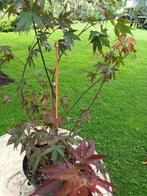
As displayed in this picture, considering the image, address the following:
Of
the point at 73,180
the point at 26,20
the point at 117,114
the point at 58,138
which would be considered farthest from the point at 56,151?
the point at 117,114

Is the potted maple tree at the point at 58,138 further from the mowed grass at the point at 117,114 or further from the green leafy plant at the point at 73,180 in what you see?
the mowed grass at the point at 117,114

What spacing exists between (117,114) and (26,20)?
230 centimetres

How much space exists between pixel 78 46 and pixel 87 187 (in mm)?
5306

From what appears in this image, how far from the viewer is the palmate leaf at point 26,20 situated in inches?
52.2

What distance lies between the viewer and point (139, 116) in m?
3.52

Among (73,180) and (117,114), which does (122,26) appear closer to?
(73,180)

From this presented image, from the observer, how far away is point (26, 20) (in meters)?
1.35

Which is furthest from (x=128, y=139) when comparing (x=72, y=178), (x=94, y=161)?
Answer: (x=72, y=178)

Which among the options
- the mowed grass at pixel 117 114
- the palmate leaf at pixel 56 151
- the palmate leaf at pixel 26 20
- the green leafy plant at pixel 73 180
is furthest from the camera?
the mowed grass at pixel 117 114

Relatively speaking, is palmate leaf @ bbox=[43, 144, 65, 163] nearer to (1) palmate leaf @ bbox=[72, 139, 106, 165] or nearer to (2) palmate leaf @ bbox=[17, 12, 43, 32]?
(1) palmate leaf @ bbox=[72, 139, 106, 165]

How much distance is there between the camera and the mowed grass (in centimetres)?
266

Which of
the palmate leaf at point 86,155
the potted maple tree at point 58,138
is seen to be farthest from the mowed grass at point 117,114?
the palmate leaf at point 86,155

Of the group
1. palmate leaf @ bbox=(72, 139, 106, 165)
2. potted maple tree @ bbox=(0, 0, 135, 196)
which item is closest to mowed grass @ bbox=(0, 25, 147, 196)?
potted maple tree @ bbox=(0, 0, 135, 196)

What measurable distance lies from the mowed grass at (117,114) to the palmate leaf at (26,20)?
30.4 inches
